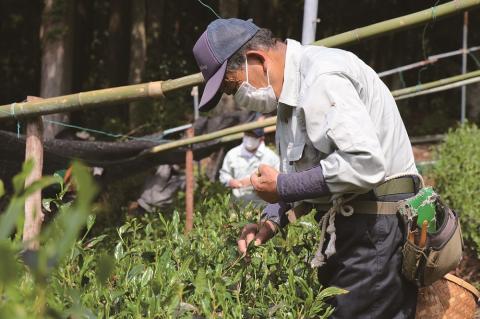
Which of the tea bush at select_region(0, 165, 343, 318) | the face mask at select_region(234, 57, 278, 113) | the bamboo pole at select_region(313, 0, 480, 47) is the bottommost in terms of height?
the tea bush at select_region(0, 165, 343, 318)

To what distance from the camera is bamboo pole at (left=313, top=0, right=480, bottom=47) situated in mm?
3275

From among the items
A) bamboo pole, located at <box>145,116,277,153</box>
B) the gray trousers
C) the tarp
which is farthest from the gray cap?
bamboo pole, located at <box>145,116,277,153</box>

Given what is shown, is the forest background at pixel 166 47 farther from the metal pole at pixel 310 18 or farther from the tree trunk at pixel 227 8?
the metal pole at pixel 310 18

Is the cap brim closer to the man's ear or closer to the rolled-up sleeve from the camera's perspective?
the man's ear

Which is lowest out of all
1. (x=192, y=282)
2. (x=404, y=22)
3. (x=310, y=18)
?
(x=192, y=282)

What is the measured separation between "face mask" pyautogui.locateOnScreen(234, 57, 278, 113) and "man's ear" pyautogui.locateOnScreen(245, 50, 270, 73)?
0.08 feet

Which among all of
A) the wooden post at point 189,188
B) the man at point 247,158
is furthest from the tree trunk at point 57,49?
the wooden post at point 189,188

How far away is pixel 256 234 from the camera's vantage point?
2816mm

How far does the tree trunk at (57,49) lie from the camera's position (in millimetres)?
12406

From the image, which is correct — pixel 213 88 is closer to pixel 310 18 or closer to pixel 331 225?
pixel 331 225

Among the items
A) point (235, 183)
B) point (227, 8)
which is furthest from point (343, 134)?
point (227, 8)

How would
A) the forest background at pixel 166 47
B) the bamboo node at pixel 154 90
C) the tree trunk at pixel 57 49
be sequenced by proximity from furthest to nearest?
the forest background at pixel 166 47, the tree trunk at pixel 57 49, the bamboo node at pixel 154 90

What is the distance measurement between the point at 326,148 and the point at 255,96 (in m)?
0.35

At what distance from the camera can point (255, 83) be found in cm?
251
